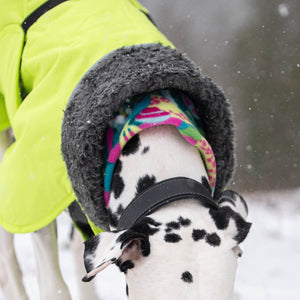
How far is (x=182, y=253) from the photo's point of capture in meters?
1.48

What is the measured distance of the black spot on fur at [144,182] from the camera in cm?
168

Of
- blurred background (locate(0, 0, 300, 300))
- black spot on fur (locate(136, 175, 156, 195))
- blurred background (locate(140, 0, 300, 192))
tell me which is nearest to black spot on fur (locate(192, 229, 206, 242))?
black spot on fur (locate(136, 175, 156, 195))

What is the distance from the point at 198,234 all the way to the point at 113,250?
0.23 m

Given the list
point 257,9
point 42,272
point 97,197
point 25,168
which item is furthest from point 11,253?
point 257,9

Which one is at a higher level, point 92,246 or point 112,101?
point 112,101

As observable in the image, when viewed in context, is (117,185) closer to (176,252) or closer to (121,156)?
(121,156)

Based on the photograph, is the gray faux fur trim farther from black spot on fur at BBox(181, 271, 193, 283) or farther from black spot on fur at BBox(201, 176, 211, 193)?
black spot on fur at BBox(181, 271, 193, 283)

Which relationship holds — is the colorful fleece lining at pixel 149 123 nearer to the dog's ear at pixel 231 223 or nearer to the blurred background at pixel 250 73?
the dog's ear at pixel 231 223

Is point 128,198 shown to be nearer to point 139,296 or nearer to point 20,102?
point 139,296

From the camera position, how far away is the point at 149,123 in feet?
5.66

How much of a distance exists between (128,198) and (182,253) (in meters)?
0.30

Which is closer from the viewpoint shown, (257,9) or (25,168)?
(25,168)

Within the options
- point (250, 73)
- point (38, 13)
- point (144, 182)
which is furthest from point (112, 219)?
point (250, 73)

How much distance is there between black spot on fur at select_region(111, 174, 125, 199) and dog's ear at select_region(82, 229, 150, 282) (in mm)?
220
